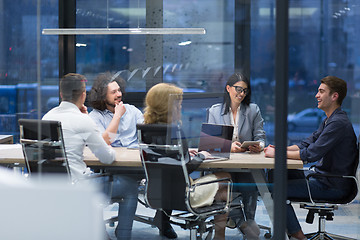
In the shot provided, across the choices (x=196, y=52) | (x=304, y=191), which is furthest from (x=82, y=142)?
(x=304, y=191)

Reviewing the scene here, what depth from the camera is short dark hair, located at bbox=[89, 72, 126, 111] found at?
4.05 meters

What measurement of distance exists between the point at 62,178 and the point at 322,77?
238 cm

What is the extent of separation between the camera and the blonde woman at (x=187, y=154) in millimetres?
3709

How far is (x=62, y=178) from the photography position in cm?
372

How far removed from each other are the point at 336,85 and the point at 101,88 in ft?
6.69

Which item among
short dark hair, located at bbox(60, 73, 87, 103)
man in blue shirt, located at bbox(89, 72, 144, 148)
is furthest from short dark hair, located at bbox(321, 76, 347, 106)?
short dark hair, located at bbox(60, 73, 87, 103)

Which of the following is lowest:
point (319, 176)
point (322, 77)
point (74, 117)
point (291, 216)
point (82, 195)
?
point (291, 216)

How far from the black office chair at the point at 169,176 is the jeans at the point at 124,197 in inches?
6.4

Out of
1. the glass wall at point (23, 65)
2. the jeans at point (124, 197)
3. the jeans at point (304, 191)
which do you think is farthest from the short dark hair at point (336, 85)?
the glass wall at point (23, 65)

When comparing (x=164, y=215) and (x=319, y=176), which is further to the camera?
(x=319, y=176)

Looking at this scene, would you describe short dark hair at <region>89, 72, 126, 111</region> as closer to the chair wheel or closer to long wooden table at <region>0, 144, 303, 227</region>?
long wooden table at <region>0, 144, 303, 227</region>

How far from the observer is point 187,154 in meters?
3.68

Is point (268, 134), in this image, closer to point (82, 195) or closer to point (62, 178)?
point (62, 178)

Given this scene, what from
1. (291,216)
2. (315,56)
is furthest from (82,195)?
(315,56)
